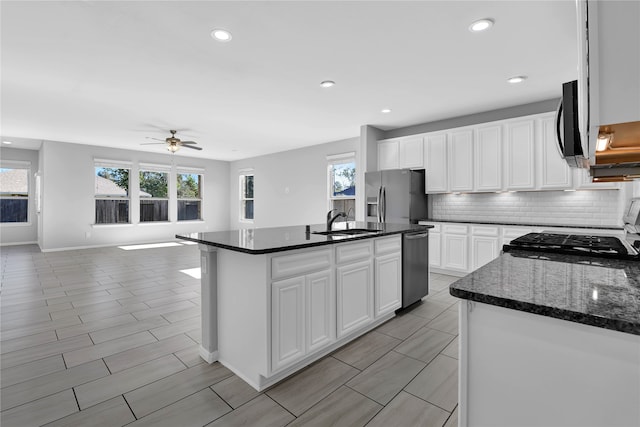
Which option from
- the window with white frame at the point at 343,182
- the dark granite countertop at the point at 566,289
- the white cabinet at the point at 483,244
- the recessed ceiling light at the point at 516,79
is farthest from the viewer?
the window with white frame at the point at 343,182

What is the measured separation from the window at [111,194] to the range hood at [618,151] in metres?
9.47

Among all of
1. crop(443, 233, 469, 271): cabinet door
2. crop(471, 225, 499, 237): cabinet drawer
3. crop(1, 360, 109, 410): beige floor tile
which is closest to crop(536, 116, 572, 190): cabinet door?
crop(471, 225, 499, 237): cabinet drawer

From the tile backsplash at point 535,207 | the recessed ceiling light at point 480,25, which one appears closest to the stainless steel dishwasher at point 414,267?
the recessed ceiling light at point 480,25

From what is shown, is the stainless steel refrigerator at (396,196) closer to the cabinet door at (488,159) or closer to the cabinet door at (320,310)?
the cabinet door at (488,159)

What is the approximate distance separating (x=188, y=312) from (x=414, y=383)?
2406 millimetres

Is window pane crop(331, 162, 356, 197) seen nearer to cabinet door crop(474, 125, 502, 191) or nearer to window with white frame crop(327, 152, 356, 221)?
window with white frame crop(327, 152, 356, 221)

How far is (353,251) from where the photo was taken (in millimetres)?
2539

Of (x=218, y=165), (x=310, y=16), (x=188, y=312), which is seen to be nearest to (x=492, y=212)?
(x=310, y=16)

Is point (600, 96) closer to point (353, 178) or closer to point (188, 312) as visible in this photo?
point (188, 312)

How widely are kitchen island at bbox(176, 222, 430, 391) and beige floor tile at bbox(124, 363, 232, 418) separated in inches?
4.2

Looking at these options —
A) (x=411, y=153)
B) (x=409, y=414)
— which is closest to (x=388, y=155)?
(x=411, y=153)

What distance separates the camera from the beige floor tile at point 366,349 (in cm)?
230

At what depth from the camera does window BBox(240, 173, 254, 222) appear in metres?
9.91

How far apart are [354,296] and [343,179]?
4.92 metres
